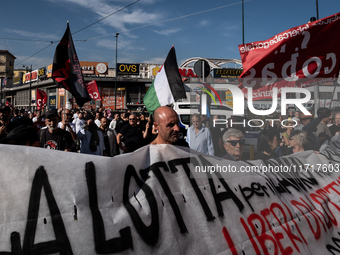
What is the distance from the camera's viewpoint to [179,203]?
1981 millimetres

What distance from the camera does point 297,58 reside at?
12.2 feet

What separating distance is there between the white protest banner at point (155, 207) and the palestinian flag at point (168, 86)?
9.32 ft

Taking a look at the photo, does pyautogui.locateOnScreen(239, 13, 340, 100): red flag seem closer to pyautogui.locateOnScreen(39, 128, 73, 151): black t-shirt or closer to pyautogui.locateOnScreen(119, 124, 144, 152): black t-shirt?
pyautogui.locateOnScreen(119, 124, 144, 152): black t-shirt

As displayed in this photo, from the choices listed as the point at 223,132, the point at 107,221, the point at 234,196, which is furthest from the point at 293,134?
the point at 107,221

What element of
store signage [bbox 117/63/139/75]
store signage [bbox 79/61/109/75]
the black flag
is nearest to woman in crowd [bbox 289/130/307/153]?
the black flag

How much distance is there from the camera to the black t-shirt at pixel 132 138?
592 centimetres

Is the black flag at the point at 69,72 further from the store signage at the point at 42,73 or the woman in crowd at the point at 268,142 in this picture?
the store signage at the point at 42,73

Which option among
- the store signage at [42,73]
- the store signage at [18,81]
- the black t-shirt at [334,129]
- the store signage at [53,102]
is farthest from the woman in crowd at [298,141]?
the store signage at [18,81]

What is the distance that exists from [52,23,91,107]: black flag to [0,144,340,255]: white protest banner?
406cm

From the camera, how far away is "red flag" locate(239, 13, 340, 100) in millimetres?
3498

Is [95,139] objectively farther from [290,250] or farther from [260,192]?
[290,250]

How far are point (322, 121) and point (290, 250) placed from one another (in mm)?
4098

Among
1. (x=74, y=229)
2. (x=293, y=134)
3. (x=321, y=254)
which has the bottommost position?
(x=321, y=254)

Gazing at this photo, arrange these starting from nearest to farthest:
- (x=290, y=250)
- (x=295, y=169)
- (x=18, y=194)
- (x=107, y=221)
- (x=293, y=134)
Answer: (x=18, y=194), (x=107, y=221), (x=290, y=250), (x=295, y=169), (x=293, y=134)
